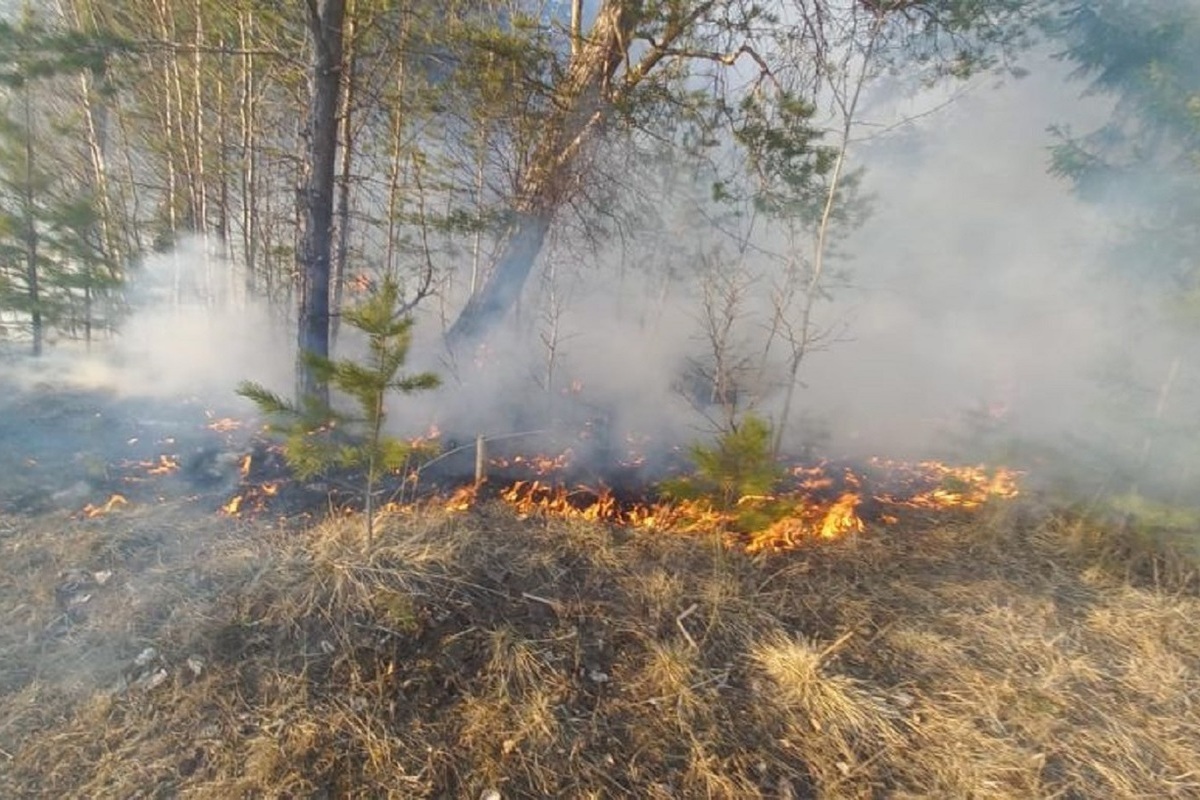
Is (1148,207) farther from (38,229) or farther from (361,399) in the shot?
(38,229)

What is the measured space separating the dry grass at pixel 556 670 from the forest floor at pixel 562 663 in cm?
1

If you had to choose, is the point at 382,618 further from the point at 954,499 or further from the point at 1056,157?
the point at 1056,157

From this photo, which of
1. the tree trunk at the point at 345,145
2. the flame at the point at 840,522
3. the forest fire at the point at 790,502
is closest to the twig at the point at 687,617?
the forest fire at the point at 790,502

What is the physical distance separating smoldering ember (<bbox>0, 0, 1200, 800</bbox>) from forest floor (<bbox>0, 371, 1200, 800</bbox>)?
0.02 m

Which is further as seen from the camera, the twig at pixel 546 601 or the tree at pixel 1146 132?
the tree at pixel 1146 132

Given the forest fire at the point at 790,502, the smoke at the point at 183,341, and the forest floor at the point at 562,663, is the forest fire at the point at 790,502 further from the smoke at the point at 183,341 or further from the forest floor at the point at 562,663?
the smoke at the point at 183,341

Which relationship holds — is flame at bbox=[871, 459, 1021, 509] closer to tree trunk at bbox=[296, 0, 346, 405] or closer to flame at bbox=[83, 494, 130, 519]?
tree trunk at bbox=[296, 0, 346, 405]

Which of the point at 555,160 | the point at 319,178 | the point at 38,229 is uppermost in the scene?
the point at 555,160

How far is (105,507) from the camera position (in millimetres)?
4238

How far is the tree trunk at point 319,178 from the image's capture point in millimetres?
4805

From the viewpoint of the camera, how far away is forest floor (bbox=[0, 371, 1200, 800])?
230 cm

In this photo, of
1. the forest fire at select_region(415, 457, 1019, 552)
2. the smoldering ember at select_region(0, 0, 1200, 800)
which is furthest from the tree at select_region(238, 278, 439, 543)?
the forest fire at select_region(415, 457, 1019, 552)

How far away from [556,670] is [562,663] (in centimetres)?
6

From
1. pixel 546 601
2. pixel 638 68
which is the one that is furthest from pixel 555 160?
pixel 546 601
